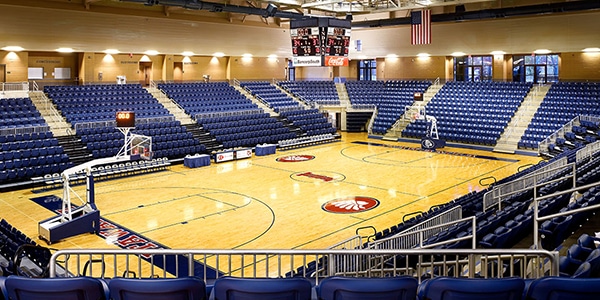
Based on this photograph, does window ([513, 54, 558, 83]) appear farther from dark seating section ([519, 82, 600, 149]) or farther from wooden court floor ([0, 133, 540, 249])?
Result: wooden court floor ([0, 133, 540, 249])

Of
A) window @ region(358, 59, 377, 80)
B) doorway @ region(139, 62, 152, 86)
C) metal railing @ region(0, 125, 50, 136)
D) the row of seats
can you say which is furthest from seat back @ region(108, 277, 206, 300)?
window @ region(358, 59, 377, 80)

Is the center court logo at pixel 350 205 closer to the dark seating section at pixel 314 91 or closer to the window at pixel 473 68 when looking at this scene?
the dark seating section at pixel 314 91

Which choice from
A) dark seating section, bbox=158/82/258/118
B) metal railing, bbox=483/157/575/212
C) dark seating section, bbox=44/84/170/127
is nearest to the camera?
metal railing, bbox=483/157/575/212

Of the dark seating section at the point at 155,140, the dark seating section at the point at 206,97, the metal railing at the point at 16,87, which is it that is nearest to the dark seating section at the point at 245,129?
the dark seating section at the point at 206,97

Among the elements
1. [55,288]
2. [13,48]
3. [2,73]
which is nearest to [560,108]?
[13,48]

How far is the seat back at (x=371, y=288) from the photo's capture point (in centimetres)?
376

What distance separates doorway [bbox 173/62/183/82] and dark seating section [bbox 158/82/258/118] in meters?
2.04

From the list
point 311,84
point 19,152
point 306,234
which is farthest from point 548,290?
point 311,84

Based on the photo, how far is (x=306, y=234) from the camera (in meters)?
14.3

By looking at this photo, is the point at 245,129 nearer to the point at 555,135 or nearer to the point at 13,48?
the point at 13,48

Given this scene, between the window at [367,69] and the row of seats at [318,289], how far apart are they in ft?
131

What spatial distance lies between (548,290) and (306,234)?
35.3ft

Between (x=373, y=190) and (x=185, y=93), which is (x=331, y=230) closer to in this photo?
(x=373, y=190)

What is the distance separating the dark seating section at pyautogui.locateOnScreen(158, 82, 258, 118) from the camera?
102ft
